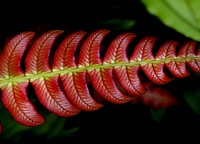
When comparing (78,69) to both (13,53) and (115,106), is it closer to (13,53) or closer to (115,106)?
(13,53)

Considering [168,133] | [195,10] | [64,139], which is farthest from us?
[168,133]

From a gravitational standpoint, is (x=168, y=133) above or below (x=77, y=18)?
below

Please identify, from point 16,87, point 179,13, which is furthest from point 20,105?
point 179,13

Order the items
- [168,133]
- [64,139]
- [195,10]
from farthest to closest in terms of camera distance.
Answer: [168,133] → [64,139] → [195,10]

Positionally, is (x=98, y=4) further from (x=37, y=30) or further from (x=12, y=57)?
(x=12, y=57)

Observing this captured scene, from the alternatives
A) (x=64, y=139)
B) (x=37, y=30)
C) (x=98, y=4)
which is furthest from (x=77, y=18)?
→ (x=64, y=139)

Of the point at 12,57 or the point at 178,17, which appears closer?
the point at 12,57

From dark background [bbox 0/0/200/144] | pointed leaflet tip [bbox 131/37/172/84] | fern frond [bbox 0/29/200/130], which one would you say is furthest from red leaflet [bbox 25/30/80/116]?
dark background [bbox 0/0/200/144]

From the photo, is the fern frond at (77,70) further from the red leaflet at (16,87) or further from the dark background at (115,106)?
the dark background at (115,106)
